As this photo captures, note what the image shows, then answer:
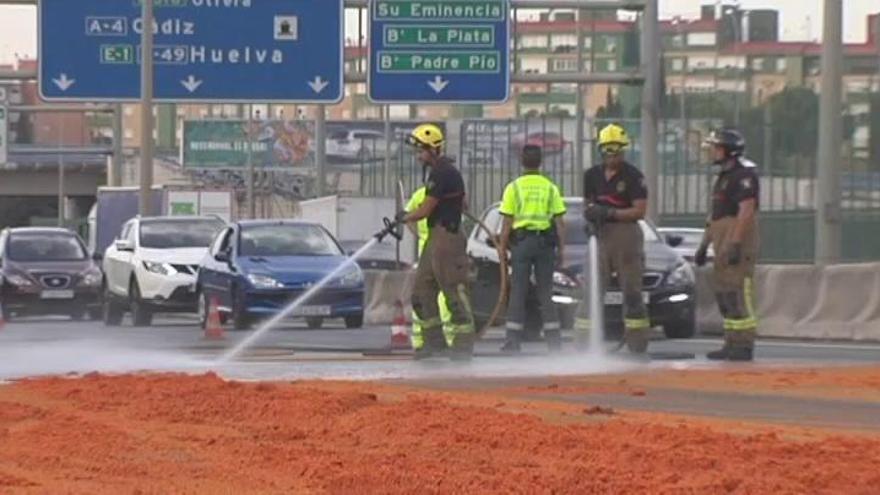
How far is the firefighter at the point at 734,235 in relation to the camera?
17062mm

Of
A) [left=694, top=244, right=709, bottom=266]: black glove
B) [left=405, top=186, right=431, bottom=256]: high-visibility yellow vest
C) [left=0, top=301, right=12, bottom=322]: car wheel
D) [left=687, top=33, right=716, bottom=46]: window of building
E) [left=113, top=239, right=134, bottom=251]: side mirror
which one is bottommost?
[left=0, top=301, right=12, bottom=322]: car wheel

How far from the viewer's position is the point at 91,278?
36250 millimetres

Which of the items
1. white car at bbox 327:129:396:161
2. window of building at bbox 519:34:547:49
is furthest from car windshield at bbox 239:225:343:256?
white car at bbox 327:129:396:161

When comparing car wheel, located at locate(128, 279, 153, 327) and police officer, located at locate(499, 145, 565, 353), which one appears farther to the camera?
car wheel, located at locate(128, 279, 153, 327)

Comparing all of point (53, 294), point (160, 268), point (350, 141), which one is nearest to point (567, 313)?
point (160, 268)

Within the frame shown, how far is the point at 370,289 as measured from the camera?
31.5 metres

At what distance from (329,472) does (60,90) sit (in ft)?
86.2

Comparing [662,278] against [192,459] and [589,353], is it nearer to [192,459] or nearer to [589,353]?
[589,353]

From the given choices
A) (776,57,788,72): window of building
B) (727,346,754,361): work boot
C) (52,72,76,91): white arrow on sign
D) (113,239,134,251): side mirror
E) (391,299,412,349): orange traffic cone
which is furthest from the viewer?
(776,57,788,72): window of building

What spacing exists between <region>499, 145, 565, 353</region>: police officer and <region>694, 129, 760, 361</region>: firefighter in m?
1.77

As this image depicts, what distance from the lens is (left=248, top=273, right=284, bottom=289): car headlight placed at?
26672mm

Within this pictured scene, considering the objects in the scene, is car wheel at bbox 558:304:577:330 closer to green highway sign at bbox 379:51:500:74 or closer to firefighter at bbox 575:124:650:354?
firefighter at bbox 575:124:650:354

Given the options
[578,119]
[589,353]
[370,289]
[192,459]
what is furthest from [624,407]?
[578,119]

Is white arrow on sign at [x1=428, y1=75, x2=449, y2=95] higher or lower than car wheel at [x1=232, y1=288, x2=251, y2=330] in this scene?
higher
